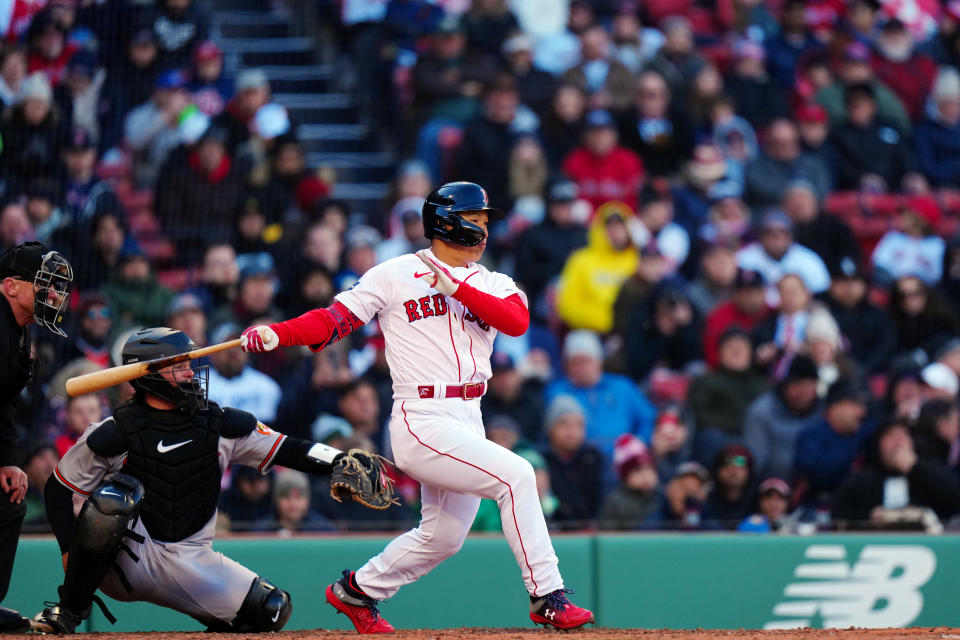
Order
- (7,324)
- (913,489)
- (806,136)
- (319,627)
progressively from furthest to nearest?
(806,136), (913,489), (319,627), (7,324)

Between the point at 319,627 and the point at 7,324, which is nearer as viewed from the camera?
the point at 7,324

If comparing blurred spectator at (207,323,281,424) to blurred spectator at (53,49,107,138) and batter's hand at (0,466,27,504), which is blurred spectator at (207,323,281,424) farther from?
batter's hand at (0,466,27,504)

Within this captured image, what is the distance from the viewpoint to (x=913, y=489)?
7.02m

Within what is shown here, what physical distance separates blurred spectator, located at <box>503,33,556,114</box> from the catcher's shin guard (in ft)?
19.5

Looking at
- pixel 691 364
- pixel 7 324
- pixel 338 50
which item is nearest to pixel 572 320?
pixel 691 364

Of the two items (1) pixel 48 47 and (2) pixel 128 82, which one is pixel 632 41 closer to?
(2) pixel 128 82

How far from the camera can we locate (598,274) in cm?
855

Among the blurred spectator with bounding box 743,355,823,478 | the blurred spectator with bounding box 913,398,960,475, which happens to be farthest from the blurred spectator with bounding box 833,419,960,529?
the blurred spectator with bounding box 743,355,823,478

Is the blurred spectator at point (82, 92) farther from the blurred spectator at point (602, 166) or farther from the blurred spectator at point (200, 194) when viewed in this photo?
the blurred spectator at point (602, 166)

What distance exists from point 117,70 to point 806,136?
521 centimetres

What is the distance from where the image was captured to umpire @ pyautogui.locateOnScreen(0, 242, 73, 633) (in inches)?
184

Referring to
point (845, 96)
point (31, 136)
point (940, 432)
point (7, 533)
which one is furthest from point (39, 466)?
point (845, 96)

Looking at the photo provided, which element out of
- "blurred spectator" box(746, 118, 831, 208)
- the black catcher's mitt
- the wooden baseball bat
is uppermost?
"blurred spectator" box(746, 118, 831, 208)

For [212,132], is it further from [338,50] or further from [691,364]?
[691,364]
